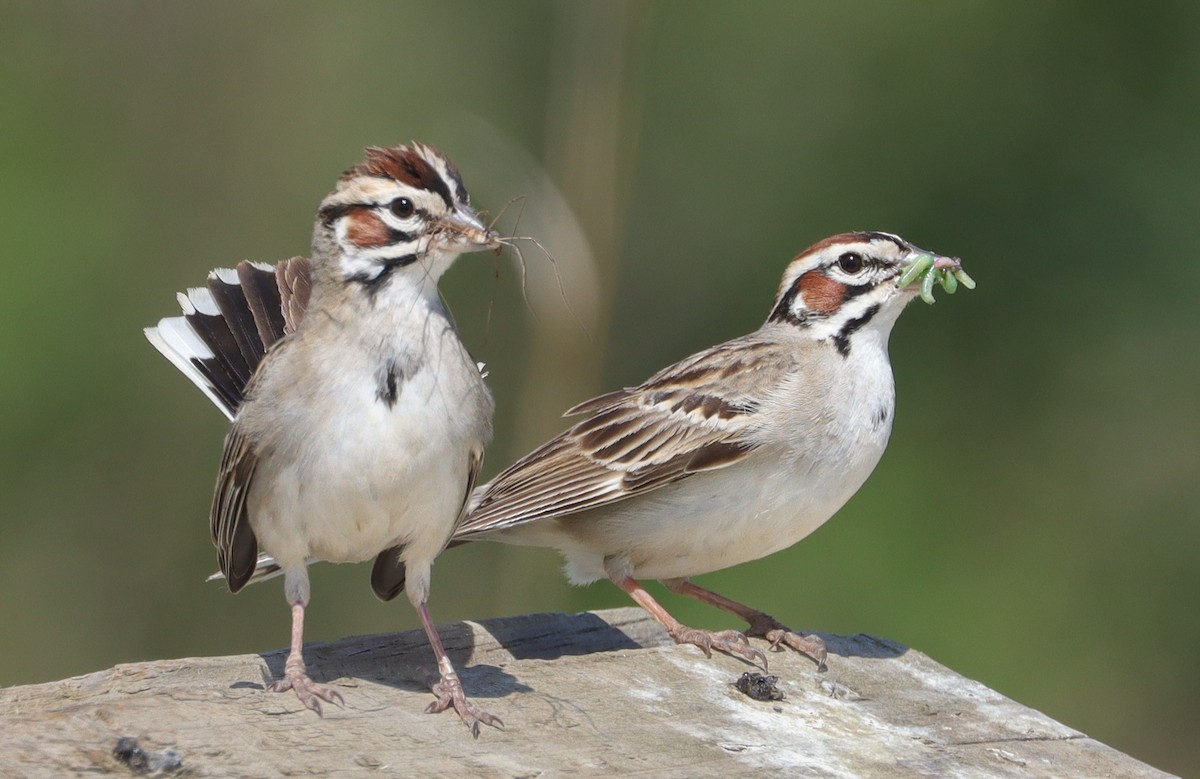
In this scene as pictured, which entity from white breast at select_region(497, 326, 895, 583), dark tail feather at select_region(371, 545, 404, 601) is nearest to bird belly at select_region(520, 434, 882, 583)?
white breast at select_region(497, 326, 895, 583)

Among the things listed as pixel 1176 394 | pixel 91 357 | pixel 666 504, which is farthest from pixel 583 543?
pixel 1176 394

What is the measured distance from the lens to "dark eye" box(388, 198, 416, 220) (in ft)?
15.8

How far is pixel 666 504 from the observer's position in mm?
6469

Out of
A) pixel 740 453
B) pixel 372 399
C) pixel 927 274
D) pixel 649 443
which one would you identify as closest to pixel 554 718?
pixel 372 399

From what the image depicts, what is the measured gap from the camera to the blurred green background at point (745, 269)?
10.7 m

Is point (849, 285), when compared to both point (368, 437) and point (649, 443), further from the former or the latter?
point (368, 437)

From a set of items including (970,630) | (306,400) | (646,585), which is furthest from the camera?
(970,630)

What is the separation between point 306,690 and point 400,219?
1.36 m

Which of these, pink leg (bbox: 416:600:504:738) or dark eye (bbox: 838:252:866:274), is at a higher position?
dark eye (bbox: 838:252:866:274)

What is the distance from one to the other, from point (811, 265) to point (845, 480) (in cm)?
89

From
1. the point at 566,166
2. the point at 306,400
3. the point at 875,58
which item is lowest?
the point at 306,400

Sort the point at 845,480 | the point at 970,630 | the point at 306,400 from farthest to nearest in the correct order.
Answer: the point at 970,630
the point at 845,480
the point at 306,400

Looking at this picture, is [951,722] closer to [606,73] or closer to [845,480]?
[845,480]

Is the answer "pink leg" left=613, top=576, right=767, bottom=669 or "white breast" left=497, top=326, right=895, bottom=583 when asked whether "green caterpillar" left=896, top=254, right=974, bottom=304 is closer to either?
"white breast" left=497, top=326, right=895, bottom=583
